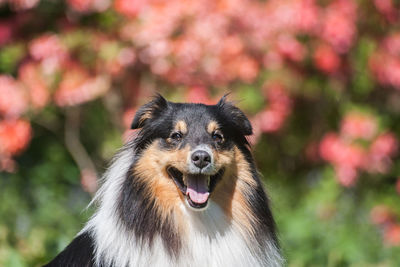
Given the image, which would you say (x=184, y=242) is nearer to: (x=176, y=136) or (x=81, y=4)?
(x=176, y=136)

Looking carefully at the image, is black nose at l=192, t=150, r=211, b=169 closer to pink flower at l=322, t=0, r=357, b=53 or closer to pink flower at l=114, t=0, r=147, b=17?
pink flower at l=114, t=0, r=147, b=17

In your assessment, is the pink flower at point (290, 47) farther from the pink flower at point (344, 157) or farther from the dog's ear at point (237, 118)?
the dog's ear at point (237, 118)

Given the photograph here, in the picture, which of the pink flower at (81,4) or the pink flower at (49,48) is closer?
the pink flower at (81,4)

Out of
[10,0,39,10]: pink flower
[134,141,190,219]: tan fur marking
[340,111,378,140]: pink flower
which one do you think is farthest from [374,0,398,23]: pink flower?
[134,141,190,219]: tan fur marking

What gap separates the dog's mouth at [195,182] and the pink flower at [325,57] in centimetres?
507

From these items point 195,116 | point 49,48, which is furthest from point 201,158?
point 49,48

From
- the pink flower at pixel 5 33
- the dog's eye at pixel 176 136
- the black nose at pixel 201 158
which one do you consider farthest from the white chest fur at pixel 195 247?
the pink flower at pixel 5 33

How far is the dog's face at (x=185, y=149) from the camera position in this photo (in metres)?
4.62

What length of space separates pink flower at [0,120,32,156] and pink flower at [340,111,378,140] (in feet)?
13.0

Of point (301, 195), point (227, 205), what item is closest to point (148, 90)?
point (301, 195)

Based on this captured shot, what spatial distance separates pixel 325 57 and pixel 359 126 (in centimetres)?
97

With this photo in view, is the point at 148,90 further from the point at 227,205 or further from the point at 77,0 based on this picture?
the point at 227,205

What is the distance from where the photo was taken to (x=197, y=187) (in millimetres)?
4723

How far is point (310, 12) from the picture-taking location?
8.73 m
